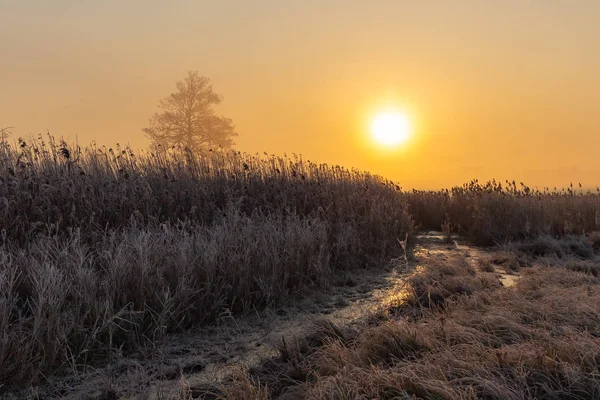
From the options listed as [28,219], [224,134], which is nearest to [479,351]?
[28,219]

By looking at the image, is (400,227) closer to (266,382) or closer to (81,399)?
(266,382)

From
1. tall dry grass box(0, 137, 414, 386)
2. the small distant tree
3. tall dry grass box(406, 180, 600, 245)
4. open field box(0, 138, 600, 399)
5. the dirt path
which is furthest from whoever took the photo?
the small distant tree

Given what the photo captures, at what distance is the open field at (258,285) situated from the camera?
2.23 m

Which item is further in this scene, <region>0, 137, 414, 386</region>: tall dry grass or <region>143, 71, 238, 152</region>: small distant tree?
<region>143, 71, 238, 152</region>: small distant tree

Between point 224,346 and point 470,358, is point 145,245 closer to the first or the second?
point 224,346

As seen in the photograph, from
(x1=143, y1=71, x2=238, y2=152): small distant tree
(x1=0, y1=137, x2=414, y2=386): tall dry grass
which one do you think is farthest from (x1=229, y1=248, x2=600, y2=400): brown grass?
(x1=143, y1=71, x2=238, y2=152): small distant tree

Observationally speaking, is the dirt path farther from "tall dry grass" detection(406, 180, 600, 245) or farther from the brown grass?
"tall dry grass" detection(406, 180, 600, 245)

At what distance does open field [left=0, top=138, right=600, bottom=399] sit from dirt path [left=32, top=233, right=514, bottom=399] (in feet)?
0.20

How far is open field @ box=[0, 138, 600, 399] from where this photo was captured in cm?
223

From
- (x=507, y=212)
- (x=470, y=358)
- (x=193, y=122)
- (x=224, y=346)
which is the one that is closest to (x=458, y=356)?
(x=470, y=358)

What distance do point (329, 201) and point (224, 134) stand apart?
70.8 ft

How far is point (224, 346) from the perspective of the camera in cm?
317

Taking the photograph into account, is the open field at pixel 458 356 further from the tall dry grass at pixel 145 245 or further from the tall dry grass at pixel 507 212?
the tall dry grass at pixel 507 212

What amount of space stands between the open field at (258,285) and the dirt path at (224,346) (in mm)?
61
